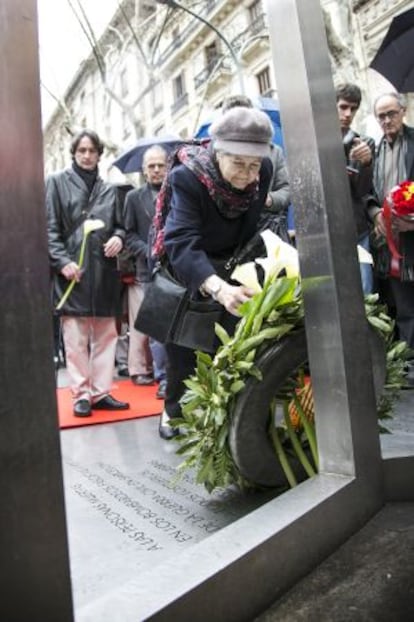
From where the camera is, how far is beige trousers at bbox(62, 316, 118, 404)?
3.36 metres

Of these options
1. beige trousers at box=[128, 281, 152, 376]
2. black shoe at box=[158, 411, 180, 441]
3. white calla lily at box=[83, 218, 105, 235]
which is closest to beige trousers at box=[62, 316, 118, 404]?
white calla lily at box=[83, 218, 105, 235]

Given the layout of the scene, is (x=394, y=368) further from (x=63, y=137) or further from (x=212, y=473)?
(x=63, y=137)

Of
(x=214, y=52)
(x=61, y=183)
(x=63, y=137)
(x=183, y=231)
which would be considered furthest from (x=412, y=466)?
(x=63, y=137)

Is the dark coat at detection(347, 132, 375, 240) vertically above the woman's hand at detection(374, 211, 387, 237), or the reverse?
the dark coat at detection(347, 132, 375, 240)

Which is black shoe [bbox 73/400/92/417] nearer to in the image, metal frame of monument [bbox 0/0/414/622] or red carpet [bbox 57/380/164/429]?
red carpet [bbox 57/380/164/429]

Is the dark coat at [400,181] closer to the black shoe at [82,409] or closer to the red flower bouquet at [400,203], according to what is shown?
the red flower bouquet at [400,203]

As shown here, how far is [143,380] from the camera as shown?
4598 millimetres

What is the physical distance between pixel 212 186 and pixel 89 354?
5.78 feet

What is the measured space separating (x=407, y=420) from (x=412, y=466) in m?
0.73

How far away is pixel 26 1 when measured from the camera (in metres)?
0.90

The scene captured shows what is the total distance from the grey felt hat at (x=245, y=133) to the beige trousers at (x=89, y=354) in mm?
1743

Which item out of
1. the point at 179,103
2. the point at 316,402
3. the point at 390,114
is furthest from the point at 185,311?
the point at 179,103

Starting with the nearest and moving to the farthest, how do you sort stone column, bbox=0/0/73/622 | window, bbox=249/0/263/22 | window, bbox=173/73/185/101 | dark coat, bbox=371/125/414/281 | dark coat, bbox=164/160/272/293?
1. stone column, bbox=0/0/73/622
2. dark coat, bbox=164/160/272/293
3. dark coat, bbox=371/125/414/281
4. window, bbox=249/0/263/22
5. window, bbox=173/73/185/101

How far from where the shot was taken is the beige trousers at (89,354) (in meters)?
3.36
